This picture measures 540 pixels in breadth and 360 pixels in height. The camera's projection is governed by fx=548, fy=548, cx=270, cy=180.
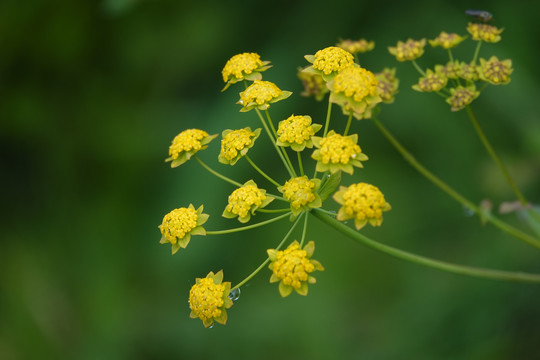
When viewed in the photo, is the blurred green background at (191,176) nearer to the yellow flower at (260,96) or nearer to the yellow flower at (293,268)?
the yellow flower at (260,96)

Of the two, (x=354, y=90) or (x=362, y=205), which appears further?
(x=354, y=90)

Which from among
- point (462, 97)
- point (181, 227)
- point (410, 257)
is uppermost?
point (462, 97)

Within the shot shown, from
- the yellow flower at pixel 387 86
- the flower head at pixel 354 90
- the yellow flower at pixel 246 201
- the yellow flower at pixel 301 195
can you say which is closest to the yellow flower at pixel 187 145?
the yellow flower at pixel 246 201

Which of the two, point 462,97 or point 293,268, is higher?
point 462,97

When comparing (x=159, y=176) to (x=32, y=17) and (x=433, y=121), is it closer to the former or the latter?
(x=32, y=17)

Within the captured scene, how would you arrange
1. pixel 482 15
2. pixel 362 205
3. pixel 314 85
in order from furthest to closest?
pixel 314 85 < pixel 482 15 < pixel 362 205

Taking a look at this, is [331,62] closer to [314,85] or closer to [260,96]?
[260,96]

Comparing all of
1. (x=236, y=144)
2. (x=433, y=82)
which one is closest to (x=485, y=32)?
(x=433, y=82)
